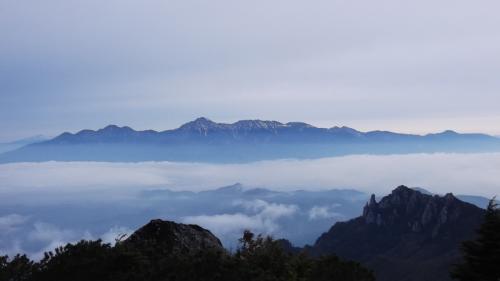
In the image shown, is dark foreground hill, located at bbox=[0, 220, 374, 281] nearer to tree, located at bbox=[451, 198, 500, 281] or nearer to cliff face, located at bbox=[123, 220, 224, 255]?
cliff face, located at bbox=[123, 220, 224, 255]

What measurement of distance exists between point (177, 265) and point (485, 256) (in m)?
19.2

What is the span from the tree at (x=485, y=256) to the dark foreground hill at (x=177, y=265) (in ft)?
21.6

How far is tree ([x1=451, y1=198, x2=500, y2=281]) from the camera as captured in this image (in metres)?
32.3

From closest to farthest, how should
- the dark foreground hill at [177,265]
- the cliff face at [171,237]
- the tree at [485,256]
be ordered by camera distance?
the dark foreground hill at [177,265] → the tree at [485,256] → the cliff face at [171,237]


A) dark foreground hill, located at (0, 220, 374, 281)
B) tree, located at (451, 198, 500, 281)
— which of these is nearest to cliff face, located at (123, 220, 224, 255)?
dark foreground hill, located at (0, 220, 374, 281)

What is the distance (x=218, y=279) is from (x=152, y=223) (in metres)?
13.9

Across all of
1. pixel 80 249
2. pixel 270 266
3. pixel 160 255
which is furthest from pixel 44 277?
pixel 270 266

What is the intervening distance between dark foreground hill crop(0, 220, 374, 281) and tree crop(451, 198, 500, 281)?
21.6 feet

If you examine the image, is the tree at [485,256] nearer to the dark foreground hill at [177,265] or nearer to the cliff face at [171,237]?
the dark foreground hill at [177,265]

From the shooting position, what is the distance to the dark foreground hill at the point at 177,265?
2562 cm

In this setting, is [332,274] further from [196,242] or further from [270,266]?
[196,242]

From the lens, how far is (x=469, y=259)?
33625 mm

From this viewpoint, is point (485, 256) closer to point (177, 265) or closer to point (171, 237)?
point (177, 265)

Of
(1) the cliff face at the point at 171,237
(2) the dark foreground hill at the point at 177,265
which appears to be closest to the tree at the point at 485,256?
(2) the dark foreground hill at the point at 177,265
